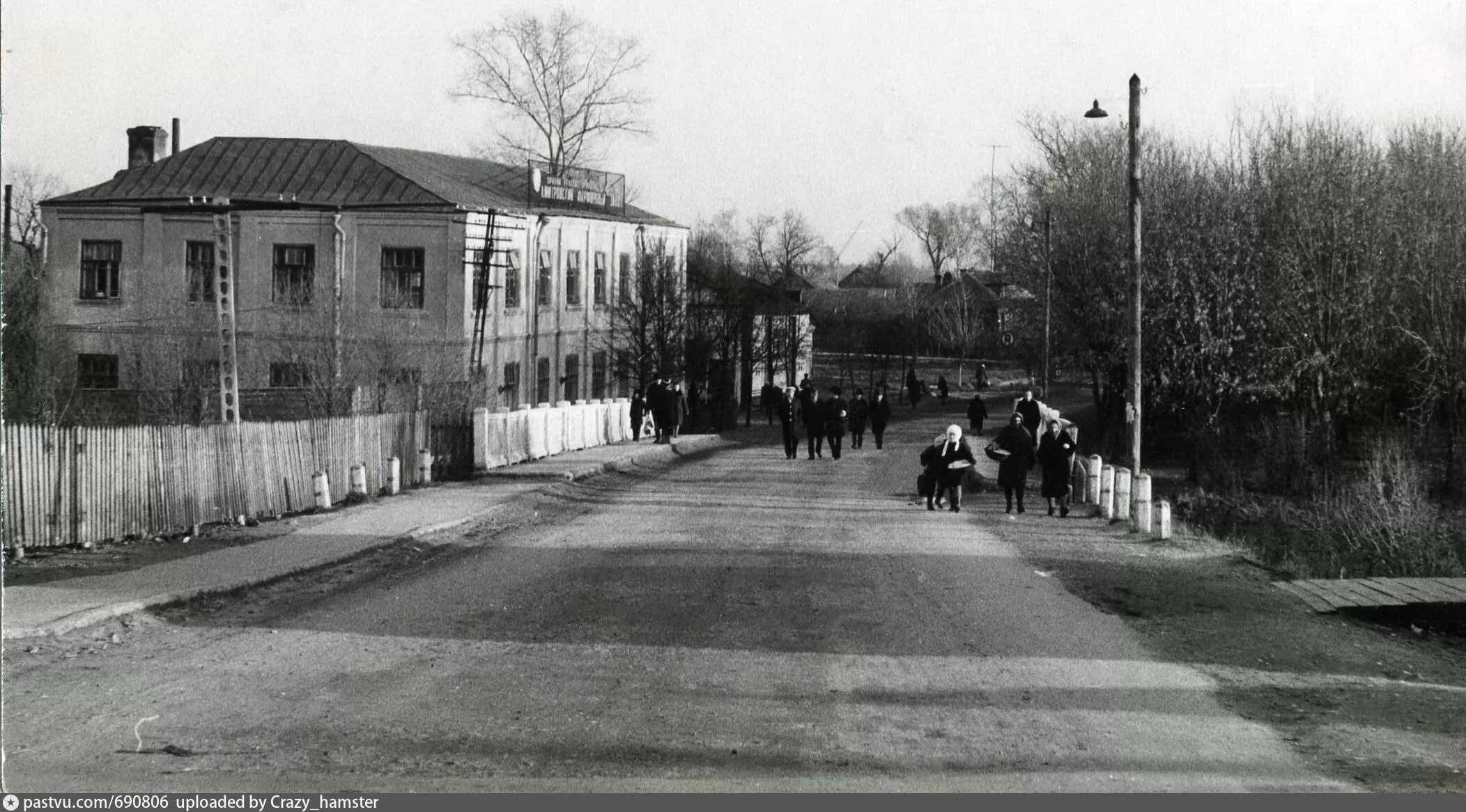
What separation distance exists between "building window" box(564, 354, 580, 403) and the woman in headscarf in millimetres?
30486

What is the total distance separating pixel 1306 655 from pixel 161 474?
12722mm

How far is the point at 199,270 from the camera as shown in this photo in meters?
41.8

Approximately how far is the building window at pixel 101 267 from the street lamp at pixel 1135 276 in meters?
30.8

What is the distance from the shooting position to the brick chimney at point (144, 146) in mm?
46812

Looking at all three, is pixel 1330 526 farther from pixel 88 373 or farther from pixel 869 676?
pixel 88 373

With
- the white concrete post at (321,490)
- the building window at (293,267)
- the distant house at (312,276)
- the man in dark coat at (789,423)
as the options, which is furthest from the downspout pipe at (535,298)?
the white concrete post at (321,490)

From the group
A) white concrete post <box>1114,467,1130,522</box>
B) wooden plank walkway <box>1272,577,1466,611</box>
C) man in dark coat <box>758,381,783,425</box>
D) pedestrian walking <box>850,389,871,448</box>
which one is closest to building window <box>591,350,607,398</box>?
man in dark coat <box>758,381,783,425</box>

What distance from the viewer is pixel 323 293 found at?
127 feet

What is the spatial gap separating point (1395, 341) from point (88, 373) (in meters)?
35.7

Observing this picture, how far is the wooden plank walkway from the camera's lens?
14.0 metres

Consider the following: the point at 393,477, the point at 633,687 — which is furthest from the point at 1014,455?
the point at 633,687

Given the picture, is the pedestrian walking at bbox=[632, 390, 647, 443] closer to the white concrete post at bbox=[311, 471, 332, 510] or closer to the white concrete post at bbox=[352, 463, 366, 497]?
the white concrete post at bbox=[352, 463, 366, 497]

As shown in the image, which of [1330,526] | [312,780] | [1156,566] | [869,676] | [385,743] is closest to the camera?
[312,780]

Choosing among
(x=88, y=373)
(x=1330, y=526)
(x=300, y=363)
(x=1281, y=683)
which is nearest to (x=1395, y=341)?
(x=1330, y=526)
